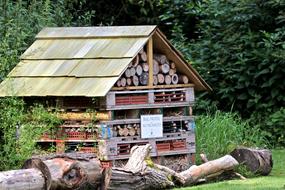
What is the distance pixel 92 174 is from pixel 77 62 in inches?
91.7

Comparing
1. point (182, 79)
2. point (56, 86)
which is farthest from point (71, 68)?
point (182, 79)

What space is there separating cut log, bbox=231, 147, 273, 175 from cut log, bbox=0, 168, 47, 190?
359 cm

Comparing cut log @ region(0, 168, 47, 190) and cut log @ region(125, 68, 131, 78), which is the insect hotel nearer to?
cut log @ region(125, 68, 131, 78)

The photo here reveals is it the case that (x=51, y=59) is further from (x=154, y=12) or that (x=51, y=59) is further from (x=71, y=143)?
(x=154, y=12)

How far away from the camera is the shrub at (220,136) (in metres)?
13.4

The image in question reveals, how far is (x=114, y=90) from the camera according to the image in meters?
11.2

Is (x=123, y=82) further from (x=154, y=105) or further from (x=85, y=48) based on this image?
(x=85, y=48)

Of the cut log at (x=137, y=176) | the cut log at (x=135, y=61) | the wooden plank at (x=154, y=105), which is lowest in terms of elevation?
the cut log at (x=137, y=176)

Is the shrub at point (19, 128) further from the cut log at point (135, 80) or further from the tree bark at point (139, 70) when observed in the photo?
the tree bark at point (139, 70)

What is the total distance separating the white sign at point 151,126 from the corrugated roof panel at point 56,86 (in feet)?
2.78

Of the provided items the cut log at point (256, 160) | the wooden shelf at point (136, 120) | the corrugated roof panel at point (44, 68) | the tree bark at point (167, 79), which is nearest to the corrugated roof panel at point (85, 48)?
the corrugated roof panel at point (44, 68)

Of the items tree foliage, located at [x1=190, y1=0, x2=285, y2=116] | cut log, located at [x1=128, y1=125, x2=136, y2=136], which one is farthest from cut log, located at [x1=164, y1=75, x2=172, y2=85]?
tree foliage, located at [x1=190, y1=0, x2=285, y2=116]

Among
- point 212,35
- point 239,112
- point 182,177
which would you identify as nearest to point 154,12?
point 212,35

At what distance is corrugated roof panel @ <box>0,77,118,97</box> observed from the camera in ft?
36.3
